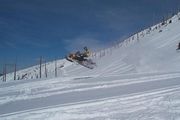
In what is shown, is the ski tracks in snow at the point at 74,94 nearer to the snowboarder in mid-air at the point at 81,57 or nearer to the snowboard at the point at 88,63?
the snowboard at the point at 88,63

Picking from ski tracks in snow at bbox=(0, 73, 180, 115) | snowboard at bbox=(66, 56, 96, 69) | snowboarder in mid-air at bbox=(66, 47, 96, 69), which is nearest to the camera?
ski tracks in snow at bbox=(0, 73, 180, 115)

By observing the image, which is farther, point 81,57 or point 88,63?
point 81,57

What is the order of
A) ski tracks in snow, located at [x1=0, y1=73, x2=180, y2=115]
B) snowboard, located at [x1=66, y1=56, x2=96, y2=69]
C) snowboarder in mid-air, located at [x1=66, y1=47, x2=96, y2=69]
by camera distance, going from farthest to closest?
snowboarder in mid-air, located at [x1=66, y1=47, x2=96, y2=69]
snowboard, located at [x1=66, y1=56, x2=96, y2=69]
ski tracks in snow, located at [x1=0, y1=73, x2=180, y2=115]

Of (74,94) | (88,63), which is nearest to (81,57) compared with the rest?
(88,63)

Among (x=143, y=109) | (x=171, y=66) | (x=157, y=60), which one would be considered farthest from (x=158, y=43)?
(x=143, y=109)

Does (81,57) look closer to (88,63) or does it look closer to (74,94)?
(88,63)

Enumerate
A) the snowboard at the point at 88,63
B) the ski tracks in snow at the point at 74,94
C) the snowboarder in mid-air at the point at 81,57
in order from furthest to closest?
the snowboarder in mid-air at the point at 81,57 → the snowboard at the point at 88,63 → the ski tracks in snow at the point at 74,94

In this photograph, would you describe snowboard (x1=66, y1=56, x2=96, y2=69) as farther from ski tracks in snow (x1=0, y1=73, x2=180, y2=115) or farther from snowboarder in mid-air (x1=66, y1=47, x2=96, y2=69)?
ski tracks in snow (x1=0, y1=73, x2=180, y2=115)

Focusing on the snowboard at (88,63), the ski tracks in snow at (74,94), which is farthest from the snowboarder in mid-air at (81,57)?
the ski tracks in snow at (74,94)

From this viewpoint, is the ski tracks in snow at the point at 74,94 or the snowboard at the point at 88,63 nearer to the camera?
the ski tracks in snow at the point at 74,94

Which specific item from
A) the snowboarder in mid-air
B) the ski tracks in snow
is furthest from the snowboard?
the ski tracks in snow

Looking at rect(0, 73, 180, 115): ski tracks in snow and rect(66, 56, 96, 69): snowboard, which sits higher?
rect(66, 56, 96, 69): snowboard

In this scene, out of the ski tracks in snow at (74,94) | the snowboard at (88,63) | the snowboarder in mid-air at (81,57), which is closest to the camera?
the ski tracks in snow at (74,94)

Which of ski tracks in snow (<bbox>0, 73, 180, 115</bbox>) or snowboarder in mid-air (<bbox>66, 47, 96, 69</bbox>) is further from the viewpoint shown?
snowboarder in mid-air (<bbox>66, 47, 96, 69</bbox>)
